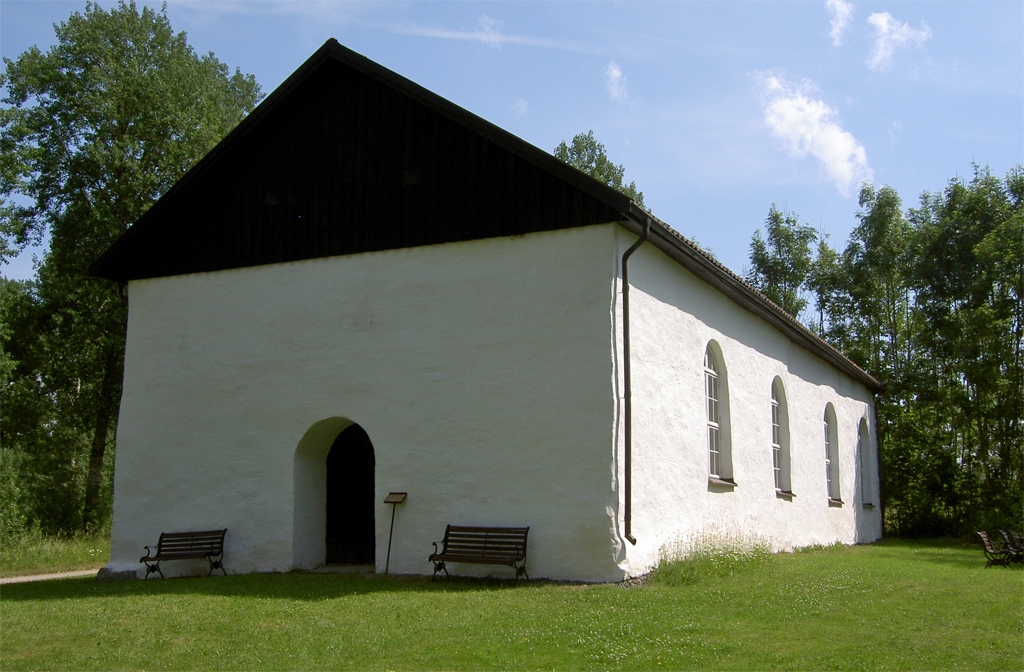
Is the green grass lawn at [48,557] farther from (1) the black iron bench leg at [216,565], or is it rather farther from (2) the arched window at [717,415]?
(2) the arched window at [717,415]

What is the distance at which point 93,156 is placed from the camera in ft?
78.6

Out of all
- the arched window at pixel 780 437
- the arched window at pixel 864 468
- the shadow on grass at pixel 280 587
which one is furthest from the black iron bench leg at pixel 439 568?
the arched window at pixel 864 468

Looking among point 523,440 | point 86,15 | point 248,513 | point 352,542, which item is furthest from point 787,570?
point 86,15

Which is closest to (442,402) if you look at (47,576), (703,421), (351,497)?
(351,497)

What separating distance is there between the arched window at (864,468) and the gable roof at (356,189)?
32.5 ft

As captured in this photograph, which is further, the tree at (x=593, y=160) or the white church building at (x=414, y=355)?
the tree at (x=593, y=160)

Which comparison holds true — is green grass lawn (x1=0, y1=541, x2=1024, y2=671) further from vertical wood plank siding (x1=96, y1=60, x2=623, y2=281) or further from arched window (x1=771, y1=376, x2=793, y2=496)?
arched window (x1=771, y1=376, x2=793, y2=496)

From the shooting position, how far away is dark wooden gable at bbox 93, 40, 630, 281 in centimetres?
1207

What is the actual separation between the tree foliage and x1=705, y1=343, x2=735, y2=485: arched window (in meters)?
11.1

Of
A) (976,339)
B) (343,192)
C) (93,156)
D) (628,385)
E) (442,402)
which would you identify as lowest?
(442,402)

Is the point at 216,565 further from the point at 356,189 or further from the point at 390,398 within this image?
the point at 356,189

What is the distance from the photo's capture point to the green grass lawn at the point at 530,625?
723 centimetres

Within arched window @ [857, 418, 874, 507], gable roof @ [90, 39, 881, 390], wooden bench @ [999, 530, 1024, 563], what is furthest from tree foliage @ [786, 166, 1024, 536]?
gable roof @ [90, 39, 881, 390]

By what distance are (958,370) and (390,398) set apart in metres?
19.4
